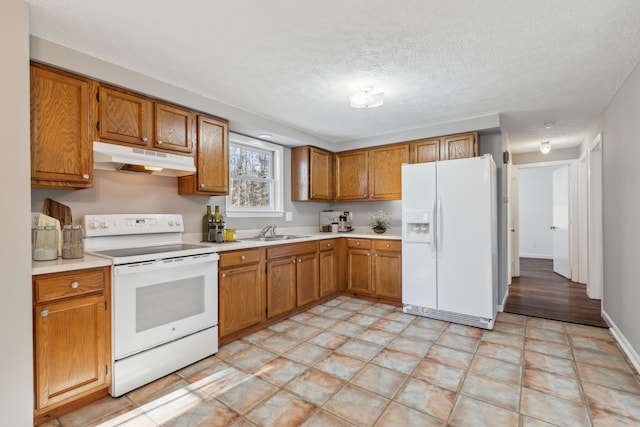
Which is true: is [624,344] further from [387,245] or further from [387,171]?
[387,171]

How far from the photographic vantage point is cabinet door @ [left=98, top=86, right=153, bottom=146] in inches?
91.7

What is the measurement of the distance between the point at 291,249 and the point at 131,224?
5.24 ft

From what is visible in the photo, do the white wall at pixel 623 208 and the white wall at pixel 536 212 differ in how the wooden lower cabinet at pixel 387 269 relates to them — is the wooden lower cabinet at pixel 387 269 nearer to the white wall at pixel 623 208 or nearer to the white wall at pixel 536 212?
the white wall at pixel 623 208

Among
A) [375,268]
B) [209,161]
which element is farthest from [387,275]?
[209,161]

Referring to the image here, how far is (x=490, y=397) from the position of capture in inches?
79.4

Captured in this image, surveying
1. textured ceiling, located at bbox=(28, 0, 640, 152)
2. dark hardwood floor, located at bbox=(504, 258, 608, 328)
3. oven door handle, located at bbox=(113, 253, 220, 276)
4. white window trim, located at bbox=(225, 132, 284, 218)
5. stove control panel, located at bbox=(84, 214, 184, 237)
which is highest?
textured ceiling, located at bbox=(28, 0, 640, 152)

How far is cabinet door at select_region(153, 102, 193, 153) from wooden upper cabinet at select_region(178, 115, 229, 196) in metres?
0.11

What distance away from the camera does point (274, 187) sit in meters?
4.34

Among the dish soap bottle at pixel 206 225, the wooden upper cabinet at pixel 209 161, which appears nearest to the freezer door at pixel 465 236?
the wooden upper cabinet at pixel 209 161

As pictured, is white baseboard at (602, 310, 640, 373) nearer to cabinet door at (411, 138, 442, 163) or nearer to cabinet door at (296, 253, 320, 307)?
cabinet door at (411, 138, 442, 163)

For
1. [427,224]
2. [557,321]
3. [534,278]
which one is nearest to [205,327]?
[427,224]

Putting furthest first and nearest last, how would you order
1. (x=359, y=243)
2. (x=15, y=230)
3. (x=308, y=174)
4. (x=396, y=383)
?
1. (x=308, y=174)
2. (x=359, y=243)
3. (x=396, y=383)
4. (x=15, y=230)

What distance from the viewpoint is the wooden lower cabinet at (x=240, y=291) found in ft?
9.22

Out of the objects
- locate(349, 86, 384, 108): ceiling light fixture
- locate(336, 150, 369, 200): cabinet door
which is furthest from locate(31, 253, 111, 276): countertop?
locate(336, 150, 369, 200): cabinet door
